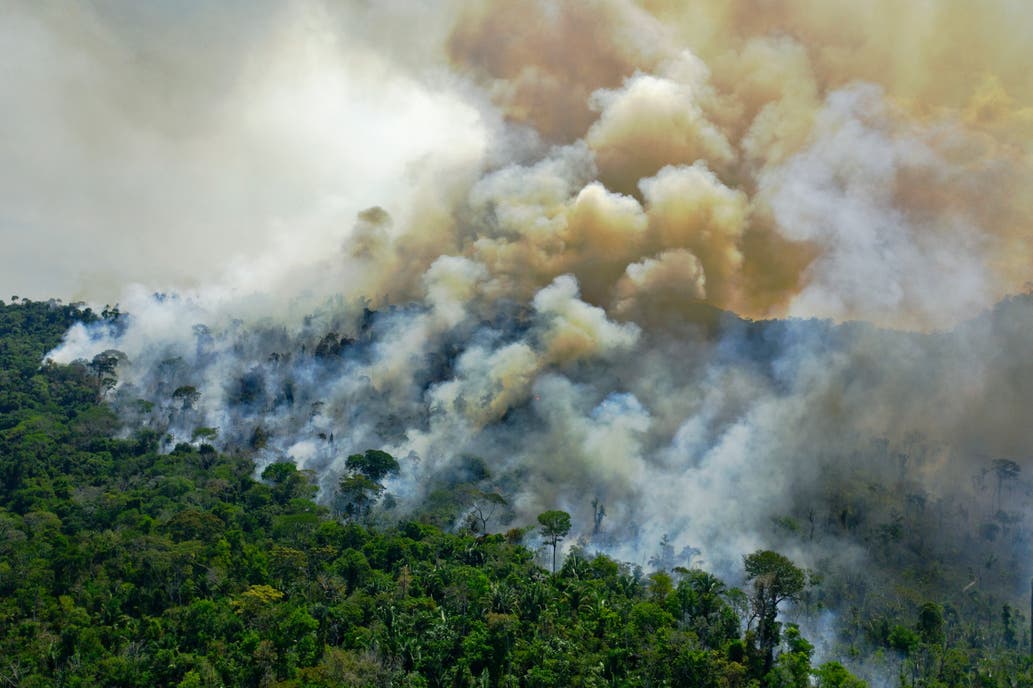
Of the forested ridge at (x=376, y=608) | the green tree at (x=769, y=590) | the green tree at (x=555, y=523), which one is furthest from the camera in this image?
the green tree at (x=555, y=523)

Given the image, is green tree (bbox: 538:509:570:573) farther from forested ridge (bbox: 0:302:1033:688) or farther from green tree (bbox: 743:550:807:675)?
green tree (bbox: 743:550:807:675)

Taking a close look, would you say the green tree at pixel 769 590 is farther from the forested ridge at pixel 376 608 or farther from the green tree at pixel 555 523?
the green tree at pixel 555 523

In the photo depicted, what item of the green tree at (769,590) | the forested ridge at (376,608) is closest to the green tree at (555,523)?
the forested ridge at (376,608)

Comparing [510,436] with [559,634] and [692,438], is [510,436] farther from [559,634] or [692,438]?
[559,634]

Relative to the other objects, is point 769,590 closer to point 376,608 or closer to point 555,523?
point 555,523

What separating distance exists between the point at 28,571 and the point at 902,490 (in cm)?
10033

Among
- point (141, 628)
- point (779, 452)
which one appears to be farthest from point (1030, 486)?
point (141, 628)

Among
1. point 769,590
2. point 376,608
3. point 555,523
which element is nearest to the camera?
point 769,590

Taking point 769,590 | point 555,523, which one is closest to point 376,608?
point 555,523

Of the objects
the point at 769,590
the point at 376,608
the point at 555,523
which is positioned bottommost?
the point at 376,608

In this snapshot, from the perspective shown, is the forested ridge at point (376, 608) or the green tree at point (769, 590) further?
the green tree at point (769, 590)

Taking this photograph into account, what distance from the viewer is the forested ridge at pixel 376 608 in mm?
57875

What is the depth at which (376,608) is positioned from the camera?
65312 millimetres

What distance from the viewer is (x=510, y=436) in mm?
112125
